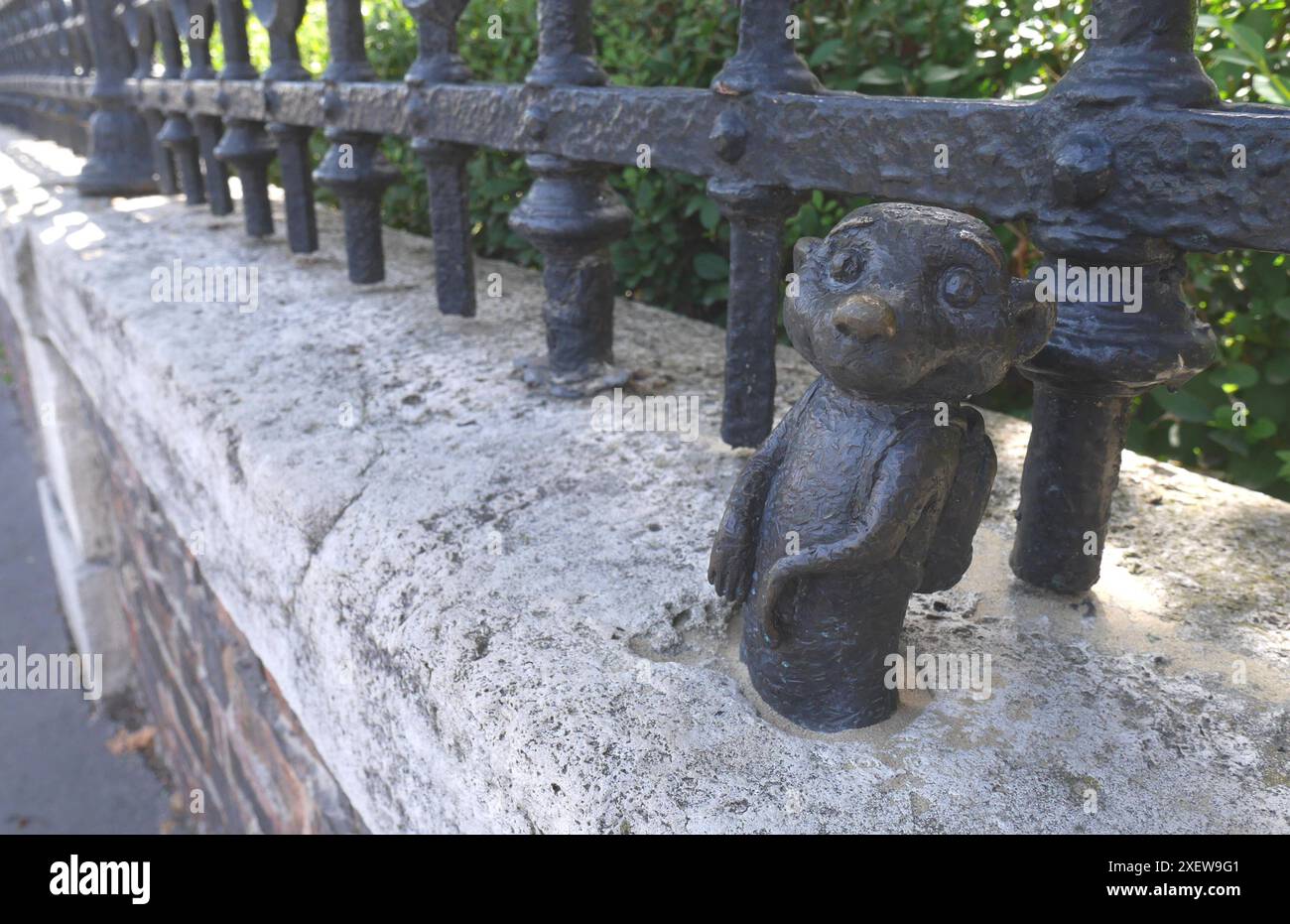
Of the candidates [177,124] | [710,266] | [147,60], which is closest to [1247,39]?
[710,266]

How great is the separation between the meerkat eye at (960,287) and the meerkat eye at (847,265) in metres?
0.08

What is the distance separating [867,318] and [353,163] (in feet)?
6.54

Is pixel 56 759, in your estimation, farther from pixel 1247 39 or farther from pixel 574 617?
A: pixel 1247 39

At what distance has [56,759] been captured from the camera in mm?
4141

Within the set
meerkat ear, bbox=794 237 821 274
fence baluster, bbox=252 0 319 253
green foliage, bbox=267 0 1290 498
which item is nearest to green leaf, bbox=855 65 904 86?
green foliage, bbox=267 0 1290 498

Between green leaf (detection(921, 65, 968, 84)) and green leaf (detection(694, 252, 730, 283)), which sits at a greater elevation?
green leaf (detection(921, 65, 968, 84))

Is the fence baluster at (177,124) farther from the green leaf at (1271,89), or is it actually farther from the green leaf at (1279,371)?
the green leaf at (1279,371)

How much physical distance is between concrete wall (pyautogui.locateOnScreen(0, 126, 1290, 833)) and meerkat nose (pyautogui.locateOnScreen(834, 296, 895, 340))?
454mm

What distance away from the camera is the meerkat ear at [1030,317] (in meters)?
1.04

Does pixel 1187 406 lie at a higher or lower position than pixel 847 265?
lower

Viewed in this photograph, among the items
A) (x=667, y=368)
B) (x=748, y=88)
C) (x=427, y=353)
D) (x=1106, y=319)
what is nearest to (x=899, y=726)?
(x=1106, y=319)

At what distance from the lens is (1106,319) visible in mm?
1178

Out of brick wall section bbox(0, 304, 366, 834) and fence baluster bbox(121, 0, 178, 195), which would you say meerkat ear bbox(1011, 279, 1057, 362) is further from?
fence baluster bbox(121, 0, 178, 195)

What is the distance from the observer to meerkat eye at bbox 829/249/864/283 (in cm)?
104
